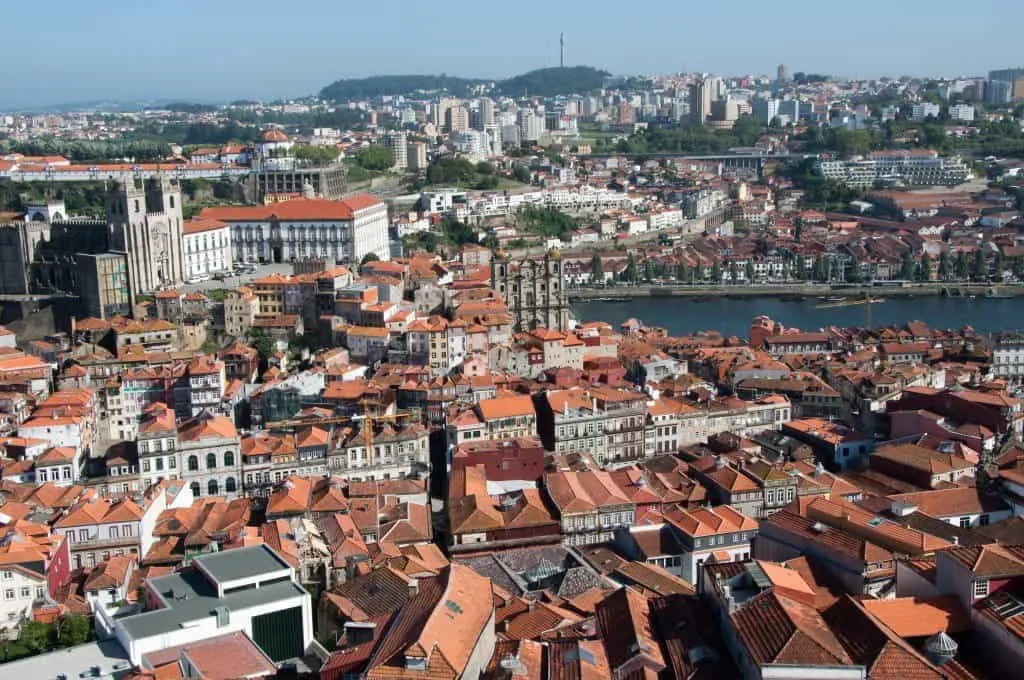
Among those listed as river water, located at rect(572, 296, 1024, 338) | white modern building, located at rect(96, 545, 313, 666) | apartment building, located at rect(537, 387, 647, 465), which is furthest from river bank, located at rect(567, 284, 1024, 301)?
white modern building, located at rect(96, 545, 313, 666)

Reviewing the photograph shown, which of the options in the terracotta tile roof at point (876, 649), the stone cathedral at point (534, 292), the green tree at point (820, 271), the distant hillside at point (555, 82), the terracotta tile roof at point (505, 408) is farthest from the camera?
the distant hillside at point (555, 82)

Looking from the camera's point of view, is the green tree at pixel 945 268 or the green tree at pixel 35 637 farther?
the green tree at pixel 945 268

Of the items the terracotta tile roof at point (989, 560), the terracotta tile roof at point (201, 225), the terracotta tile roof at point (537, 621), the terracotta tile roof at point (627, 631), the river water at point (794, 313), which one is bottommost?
the river water at point (794, 313)

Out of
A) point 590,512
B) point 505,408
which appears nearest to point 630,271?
point 505,408

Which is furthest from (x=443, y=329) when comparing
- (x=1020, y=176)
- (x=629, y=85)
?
(x=629, y=85)

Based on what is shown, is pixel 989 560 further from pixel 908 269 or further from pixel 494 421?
pixel 908 269

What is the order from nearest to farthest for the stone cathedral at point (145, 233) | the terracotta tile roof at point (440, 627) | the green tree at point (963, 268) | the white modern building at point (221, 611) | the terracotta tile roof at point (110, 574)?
the terracotta tile roof at point (440, 627), the white modern building at point (221, 611), the terracotta tile roof at point (110, 574), the stone cathedral at point (145, 233), the green tree at point (963, 268)

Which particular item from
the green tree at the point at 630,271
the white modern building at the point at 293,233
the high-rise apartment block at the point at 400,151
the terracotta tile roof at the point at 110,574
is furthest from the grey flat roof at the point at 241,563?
the high-rise apartment block at the point at 400,151

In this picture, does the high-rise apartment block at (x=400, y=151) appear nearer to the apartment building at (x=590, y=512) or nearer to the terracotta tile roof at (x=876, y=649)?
the apartment building at (x=590, y=512)
